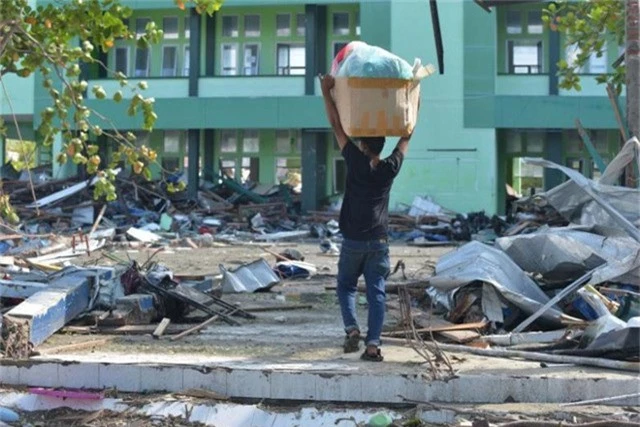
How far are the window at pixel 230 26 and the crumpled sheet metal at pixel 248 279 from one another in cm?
2752

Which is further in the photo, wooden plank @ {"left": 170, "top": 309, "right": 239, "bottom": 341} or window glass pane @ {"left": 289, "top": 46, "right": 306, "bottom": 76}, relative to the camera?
window glass pane @ {"left": 289, "top": 46, "right": 306, "bottom": 76}

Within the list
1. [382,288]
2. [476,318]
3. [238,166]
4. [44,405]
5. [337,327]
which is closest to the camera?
[44,405]

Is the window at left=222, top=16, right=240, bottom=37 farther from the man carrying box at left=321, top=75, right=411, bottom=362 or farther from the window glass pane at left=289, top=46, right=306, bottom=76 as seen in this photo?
the man carrying box at left=321, top=75, right=411, bottom=362

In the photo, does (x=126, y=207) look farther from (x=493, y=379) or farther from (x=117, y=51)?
(x=493, y=379)

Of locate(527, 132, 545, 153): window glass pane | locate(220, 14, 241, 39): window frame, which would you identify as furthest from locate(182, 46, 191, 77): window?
locate(527, 132, 545, 153): window glass pane

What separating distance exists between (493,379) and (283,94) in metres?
31.2

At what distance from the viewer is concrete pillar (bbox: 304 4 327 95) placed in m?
36.2

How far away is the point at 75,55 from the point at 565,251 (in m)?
5.36

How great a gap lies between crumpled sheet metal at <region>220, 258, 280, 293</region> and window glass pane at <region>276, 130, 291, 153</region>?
87.5 ft

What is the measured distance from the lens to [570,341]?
24.1 ft

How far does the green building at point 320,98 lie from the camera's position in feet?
113

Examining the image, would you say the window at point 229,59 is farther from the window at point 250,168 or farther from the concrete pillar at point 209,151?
the window at point 250,168

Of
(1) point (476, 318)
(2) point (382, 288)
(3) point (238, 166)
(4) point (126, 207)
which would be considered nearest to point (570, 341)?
(1) point (476, 318)

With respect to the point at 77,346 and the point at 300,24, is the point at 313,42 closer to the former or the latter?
the point at 300,24
